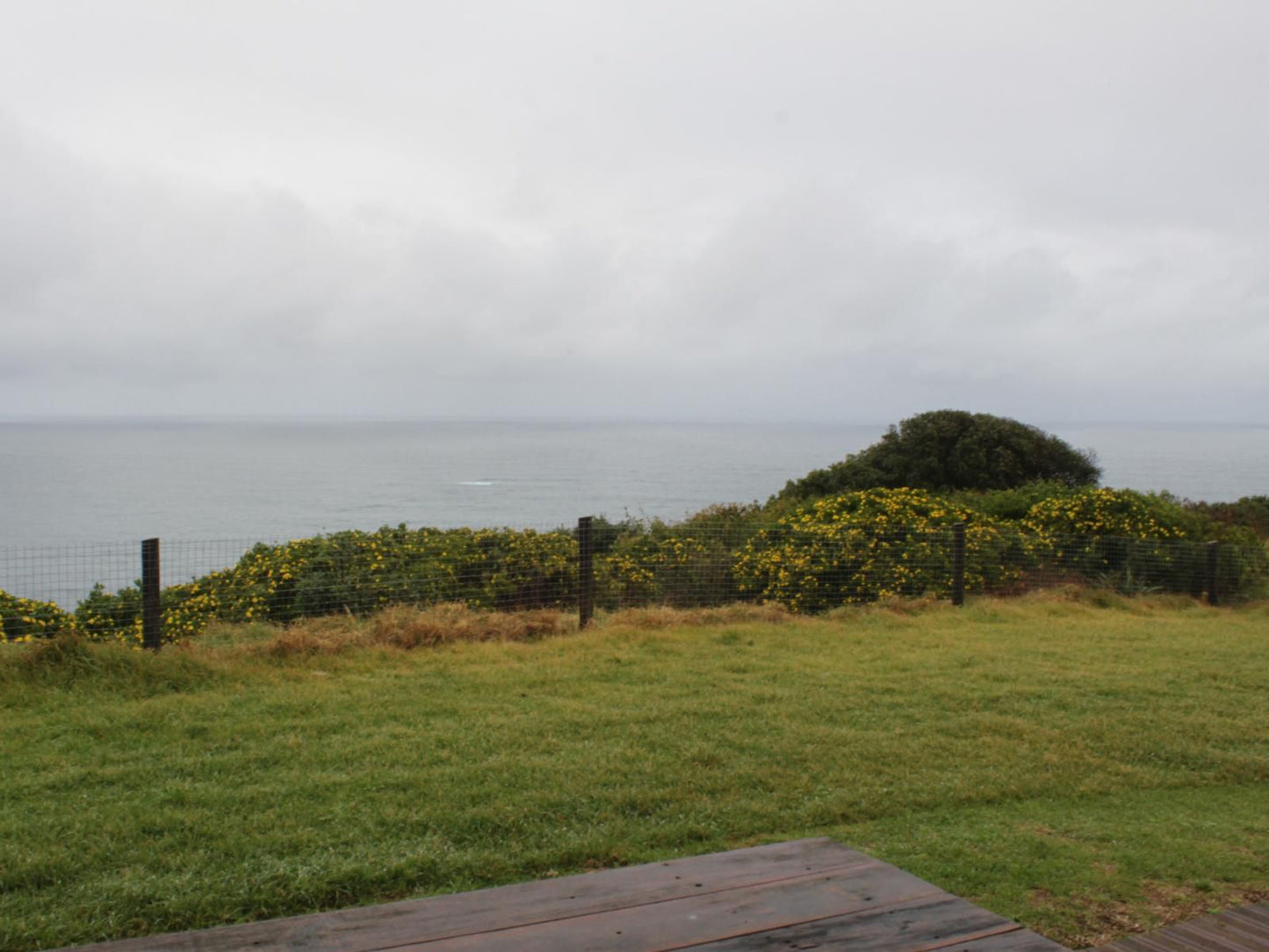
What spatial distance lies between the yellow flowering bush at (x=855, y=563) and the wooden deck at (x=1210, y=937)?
9.71 meters

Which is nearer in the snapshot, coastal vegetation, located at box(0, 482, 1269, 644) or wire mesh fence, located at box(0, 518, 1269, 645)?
wire mesh fence, located at box(0, 518, 1269, 645)

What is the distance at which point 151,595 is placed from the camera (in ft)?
27.1

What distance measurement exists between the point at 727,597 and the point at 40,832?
10.2 metres

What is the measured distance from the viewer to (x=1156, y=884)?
419cm

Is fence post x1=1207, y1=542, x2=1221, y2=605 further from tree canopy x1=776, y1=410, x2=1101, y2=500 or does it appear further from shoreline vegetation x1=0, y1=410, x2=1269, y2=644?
tree canopy x1=776, y1=410, x2=1101, y2=500

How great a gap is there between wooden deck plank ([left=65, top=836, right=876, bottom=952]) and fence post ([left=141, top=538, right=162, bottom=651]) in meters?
5.99

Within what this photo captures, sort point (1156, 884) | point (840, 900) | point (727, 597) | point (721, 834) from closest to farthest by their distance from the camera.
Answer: point (840, 900), point (1156, 884), point (721, 834), point (727, 597)

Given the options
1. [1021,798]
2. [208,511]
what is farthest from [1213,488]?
[1021,798]

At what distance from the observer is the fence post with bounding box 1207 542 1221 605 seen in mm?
14914

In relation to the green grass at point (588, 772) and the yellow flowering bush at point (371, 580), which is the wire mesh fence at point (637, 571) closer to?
the yellow flowering bush at point (371, 580)

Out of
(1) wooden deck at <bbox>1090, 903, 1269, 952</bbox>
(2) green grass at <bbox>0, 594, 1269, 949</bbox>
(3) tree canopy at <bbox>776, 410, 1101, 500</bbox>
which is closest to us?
(1) wooden deck at <bbox>1090, 903, 1269, 952</bbox>

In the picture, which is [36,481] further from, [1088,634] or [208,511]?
A: [1088,634]

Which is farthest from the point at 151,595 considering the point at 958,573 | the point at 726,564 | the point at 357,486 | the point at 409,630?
the point at 357,486

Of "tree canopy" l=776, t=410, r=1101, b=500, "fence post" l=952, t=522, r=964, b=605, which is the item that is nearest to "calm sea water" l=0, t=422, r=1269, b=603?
"tree canopy" l=776, t=410, r=1101, b=500
